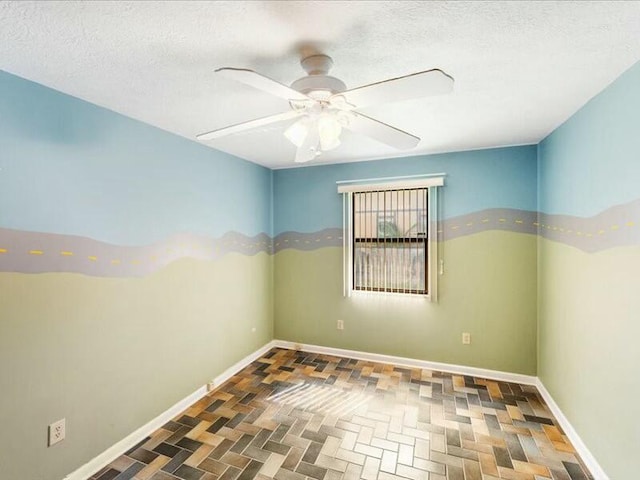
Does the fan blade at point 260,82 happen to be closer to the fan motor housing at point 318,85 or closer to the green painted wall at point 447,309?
the fan motor housing at point 318,85

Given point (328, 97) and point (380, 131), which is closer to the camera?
point (328, 97)

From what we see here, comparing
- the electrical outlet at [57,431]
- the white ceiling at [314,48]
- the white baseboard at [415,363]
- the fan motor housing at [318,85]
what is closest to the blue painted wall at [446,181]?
the white ceiling at [314,48]

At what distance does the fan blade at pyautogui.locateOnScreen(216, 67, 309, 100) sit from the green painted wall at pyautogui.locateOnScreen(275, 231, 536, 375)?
8.51 ft

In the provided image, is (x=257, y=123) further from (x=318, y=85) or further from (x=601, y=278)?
(x=601, y=278)

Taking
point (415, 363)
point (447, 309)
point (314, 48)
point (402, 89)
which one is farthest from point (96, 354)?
point (447, 309)

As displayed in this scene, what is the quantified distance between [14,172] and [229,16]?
4.81 feet

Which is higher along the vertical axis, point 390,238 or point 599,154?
A: point 599,154

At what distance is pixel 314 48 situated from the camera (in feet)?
4.86

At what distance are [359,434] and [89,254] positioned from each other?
230cm

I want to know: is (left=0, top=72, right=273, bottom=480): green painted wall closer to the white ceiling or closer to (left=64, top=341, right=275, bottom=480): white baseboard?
(left=64, top=341, right=275, bottom=480): white baseboard

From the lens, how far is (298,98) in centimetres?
149

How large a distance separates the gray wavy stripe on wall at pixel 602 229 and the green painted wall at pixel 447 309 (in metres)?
0.65

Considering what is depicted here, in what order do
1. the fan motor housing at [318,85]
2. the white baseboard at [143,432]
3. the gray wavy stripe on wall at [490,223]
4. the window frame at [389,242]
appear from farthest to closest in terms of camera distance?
the window frame at [389,242], the gray wavy stripe on wall at [490,223], the white baseboard at [143,432], the fan motor housing at [318,85]

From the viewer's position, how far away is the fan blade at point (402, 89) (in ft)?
3.91
